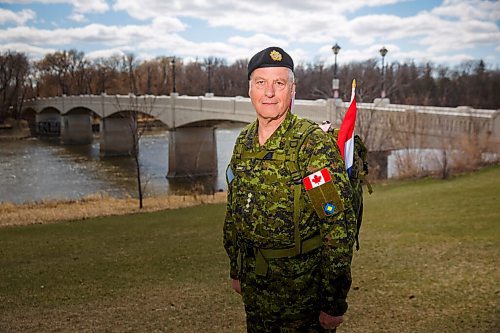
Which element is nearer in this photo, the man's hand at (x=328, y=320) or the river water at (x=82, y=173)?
the man's hand at (x=328, y=320)

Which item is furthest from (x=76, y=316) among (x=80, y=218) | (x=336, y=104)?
(x=336, y=104)

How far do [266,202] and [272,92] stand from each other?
568mm

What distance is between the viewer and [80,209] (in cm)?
1802

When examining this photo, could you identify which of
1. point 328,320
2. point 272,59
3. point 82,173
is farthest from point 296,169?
point 82,173

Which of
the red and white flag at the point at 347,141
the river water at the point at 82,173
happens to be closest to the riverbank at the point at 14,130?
the river water at the point at 82,173

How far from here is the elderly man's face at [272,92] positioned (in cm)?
266

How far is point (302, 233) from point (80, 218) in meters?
13.6

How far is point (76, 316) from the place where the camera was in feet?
18.9

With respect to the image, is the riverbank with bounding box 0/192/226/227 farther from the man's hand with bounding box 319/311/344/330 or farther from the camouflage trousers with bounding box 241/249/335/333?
the man's hand with bounding box 319/311/344/330

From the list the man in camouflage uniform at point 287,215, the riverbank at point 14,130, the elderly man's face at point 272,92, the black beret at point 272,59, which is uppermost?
the black beret at point 272,59

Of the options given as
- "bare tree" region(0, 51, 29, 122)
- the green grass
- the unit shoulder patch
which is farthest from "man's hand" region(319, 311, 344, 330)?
"bare tree" region(0, 51, 29, 122)

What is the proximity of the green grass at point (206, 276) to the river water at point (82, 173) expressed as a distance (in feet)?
43.9

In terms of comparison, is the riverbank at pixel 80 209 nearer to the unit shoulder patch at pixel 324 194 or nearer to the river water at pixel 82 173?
the river water at pixel 82 173

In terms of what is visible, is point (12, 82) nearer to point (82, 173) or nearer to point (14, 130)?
point (14, 130)
